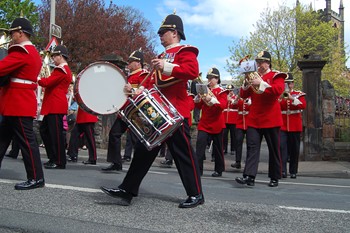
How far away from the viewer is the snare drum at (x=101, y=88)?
229 inches

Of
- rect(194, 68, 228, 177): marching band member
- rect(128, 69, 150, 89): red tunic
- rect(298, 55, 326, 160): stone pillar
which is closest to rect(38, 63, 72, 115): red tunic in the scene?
rect(128, 69, 150, 89): red tunic

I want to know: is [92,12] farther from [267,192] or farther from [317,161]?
[267,192]

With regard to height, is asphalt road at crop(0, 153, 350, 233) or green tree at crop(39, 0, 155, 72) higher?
green tree at crop(39, 0, 155, 72)

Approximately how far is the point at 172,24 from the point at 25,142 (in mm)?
2266

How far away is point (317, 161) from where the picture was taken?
11492mm

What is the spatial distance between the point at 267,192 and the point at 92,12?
2857 cm

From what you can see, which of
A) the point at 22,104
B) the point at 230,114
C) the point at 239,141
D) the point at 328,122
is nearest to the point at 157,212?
the point at 22,104

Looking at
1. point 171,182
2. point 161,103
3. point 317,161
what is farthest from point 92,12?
point 161,103

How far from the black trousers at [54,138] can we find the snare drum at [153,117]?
343 cm

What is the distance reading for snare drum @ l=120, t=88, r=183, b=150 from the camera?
13.8 feet

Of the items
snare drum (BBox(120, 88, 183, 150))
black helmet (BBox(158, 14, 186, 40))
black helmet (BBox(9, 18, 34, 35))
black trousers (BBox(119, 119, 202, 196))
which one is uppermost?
black helmet (BBox(9, 18, 34, 35))

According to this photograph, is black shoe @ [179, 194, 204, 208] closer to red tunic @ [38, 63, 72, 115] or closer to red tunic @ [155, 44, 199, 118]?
red tunic @ [155, 44, 199, 118]

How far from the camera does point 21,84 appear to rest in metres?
5.23

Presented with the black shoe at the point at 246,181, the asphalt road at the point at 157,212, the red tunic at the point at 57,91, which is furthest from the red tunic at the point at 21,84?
the black shoe at the point at 246,181
